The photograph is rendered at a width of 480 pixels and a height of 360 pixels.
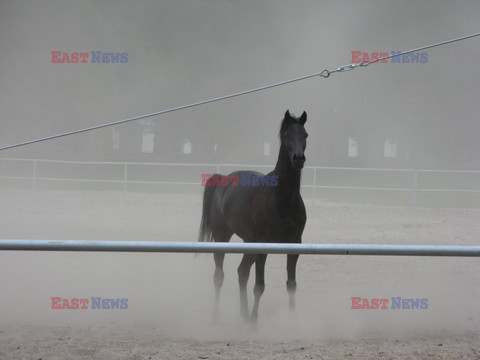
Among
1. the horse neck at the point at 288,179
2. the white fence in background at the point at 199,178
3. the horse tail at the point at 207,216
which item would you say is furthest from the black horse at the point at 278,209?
the white fence in background at the point at 199,178

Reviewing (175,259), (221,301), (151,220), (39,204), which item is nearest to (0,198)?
(39,204)

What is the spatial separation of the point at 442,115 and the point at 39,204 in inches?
793

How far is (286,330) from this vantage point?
4117 millimetres

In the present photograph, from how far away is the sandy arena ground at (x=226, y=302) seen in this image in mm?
3480

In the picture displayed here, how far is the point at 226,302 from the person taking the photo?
516cm

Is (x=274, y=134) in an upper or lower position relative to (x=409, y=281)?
upper

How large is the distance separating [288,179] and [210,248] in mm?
1961

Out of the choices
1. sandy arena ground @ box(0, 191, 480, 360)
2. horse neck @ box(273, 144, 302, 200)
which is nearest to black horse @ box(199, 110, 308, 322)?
horse neck @ box(273, 144, 302, 200)

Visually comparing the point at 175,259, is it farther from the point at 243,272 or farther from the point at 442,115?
the point at 442,115

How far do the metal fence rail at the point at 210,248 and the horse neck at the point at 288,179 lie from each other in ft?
6.01

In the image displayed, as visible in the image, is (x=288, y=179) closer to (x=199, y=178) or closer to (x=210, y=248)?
(x=210, y=248)

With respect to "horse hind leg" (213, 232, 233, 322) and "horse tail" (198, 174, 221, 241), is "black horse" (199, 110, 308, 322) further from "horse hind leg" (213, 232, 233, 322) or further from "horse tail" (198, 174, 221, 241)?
"horse tail" (198, 174, 221, 241)

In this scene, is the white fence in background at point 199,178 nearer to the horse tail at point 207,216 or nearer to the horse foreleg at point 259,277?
the horse tail at point 207,216

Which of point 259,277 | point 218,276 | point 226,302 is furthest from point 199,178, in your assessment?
point 259,277
